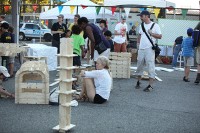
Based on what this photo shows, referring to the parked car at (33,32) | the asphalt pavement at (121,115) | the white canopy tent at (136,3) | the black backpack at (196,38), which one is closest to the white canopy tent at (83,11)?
the white canopy tent at (136,3)

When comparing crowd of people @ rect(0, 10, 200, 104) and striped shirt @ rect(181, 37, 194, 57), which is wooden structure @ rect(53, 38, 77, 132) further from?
striped shirt @ rect(181, 37, 194, 57)

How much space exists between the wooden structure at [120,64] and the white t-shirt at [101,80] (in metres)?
4.53

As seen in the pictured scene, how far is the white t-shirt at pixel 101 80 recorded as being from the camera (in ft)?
26.6

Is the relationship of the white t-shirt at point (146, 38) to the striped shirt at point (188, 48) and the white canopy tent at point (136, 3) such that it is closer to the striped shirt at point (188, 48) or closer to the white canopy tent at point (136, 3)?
the striped shirt at point (188, 48)

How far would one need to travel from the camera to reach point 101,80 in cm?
810

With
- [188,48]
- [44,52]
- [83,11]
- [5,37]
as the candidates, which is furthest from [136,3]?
[5,37]

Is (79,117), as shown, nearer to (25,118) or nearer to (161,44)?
(25,118)

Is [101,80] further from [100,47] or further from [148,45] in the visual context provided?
[148,45]

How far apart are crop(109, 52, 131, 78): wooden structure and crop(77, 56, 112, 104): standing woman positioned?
451 centimetres

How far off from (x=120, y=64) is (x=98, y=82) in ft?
15.4

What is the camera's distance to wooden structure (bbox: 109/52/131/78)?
12.8 m

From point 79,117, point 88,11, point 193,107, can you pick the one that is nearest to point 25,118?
point 79,117

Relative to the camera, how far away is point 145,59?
34.0ft

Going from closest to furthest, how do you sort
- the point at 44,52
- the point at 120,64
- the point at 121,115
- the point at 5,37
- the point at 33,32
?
the point at 121,115 → the point at 5,37 → the point at 120,64 → the point at 44,52 → the point at 33,32
